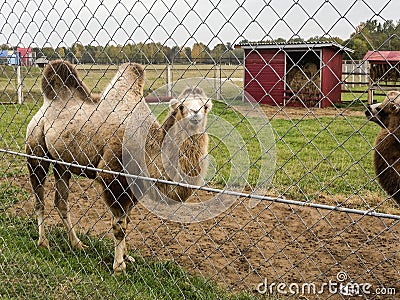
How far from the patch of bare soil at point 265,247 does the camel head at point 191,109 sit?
31.4 inches

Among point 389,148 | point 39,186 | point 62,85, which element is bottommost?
point 39,186

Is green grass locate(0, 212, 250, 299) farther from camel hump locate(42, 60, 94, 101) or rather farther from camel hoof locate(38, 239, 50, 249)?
camel hump locate(42, 60, 94, 101)

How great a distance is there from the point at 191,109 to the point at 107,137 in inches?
43.6

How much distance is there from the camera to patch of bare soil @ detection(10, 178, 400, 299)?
4.35 meters

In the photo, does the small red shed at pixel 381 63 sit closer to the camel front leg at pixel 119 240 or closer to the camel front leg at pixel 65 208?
the camel front leg at pixel 119 240

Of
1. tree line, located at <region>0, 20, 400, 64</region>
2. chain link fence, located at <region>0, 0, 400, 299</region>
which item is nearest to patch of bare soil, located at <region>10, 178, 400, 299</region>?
chain link fence, located at <region>0, 0, 400, 299</region>

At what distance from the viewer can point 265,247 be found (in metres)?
5.04

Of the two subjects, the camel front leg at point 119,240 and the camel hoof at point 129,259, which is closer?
the camel front leg at point 119,240

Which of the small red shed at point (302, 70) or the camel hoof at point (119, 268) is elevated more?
the small red shed at point (302, 70)

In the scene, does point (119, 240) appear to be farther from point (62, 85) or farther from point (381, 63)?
point (381, 63)

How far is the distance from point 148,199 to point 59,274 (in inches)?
39.0

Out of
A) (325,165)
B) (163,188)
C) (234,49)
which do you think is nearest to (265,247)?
(163,188)

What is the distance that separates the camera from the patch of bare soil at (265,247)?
14.3 ft

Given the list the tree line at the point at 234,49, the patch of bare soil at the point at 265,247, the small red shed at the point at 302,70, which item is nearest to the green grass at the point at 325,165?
the patch of bare soil at the point at 265,247
